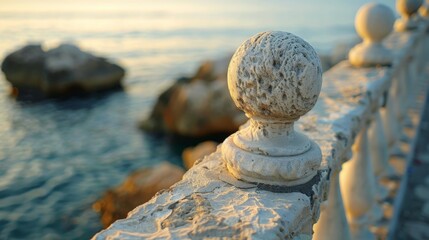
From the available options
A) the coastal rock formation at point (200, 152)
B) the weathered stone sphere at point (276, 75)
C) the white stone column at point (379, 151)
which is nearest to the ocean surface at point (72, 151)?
the coastal rock formation at point (200, 152)

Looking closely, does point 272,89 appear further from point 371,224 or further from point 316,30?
point 316,30

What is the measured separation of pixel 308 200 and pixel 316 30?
4338 cm

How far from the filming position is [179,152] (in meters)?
13.0

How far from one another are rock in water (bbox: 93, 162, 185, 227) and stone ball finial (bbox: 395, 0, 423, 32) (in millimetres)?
4261

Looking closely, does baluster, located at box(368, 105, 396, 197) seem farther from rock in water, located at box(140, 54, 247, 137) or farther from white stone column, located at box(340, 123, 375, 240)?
rock in water, located at box(140, 54, 247, 137)

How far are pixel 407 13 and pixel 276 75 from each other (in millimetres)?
5545

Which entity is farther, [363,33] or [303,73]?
[363,33]

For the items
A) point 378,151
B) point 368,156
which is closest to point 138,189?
point 378,151

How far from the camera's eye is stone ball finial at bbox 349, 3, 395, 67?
3885 mm

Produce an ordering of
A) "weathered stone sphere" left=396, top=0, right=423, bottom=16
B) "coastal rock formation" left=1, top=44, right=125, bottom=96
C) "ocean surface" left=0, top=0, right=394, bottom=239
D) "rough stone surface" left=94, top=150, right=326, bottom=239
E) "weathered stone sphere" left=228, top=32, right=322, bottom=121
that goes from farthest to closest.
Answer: "coastal rock formation" left=1, top=44, right=125, bottom=96
"ocean surface" left=0, top=0, right=394, bottom=239
"weathered stone sphere" left=396, top=0, right=423, bottom=16
"weathered stone sphere" left=228, top=32, right=322, bottom=121
"rough stone surface" left=94, top=150, right=326, bottom=239

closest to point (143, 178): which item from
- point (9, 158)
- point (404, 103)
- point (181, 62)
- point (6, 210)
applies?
point (6, 210)

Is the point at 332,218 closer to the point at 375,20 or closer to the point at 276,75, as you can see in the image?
the point at 276,75

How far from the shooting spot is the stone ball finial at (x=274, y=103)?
59.9 inches

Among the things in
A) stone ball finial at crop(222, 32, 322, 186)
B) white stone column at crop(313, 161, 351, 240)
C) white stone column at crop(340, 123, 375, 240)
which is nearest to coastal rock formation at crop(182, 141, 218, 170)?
white stone column at crop(340, 123, 375, 240)
